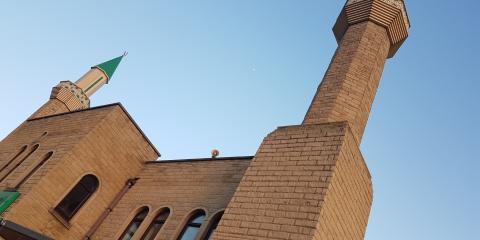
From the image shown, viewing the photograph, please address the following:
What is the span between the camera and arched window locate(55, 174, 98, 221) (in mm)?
8398

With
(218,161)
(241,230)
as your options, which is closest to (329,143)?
(241,230)

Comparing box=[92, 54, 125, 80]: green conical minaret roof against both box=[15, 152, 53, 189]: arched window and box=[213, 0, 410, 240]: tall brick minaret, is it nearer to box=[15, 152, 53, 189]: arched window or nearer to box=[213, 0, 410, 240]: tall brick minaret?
box=[15, 152, 53, 189]: arched window

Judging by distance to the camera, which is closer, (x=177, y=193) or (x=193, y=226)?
(x=193, y=226)

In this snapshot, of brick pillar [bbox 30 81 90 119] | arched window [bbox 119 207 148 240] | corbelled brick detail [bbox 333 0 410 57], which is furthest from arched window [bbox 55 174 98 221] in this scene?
corbelled brick detail [bbox 333 0 410 57]

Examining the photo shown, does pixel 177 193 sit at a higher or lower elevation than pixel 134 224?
higher

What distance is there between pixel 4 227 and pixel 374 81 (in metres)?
6.52

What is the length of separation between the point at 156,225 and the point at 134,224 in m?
0.68

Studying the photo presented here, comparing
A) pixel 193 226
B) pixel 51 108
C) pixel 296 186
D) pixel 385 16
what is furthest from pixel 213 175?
pixel 51 108

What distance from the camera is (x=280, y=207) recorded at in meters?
4.60

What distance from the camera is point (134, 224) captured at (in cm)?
855

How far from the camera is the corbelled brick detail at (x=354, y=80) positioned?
6199mm

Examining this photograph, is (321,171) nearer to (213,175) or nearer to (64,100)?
(213,175)

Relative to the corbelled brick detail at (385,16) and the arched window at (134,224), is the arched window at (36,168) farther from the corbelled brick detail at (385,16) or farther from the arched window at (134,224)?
the corbelled brick detail at (385,16)

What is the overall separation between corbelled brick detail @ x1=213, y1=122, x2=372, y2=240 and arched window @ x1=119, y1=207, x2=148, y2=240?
4.07 m
